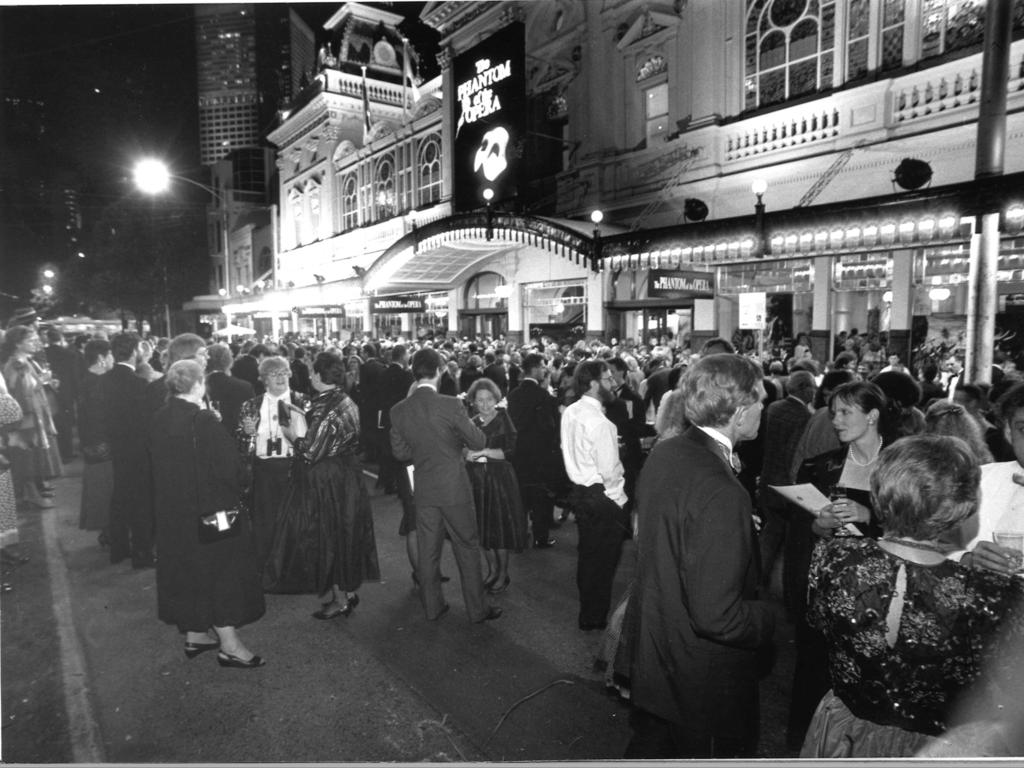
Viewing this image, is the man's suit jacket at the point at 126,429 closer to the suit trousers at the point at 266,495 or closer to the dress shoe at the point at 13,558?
the dress shoe at the point at 13,558

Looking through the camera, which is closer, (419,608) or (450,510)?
(450,510)

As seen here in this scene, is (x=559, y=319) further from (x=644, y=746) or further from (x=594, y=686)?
(x=644, y=746)

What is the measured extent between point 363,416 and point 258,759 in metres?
6.92

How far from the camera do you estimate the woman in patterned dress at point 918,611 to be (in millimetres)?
1833

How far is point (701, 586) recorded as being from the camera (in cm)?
223

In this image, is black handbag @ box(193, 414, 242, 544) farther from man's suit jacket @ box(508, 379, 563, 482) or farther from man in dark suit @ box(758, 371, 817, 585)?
man in dark suit @ box(758, 371, 817, 585)

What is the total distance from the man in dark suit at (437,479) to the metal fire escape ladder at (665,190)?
37.6 ft

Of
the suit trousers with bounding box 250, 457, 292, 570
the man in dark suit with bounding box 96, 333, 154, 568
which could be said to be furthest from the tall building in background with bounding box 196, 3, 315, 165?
the suit trousers with bounding box 250, 457, 292, 570

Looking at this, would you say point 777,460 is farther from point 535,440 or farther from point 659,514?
point 659,514

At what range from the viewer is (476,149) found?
20859 mm

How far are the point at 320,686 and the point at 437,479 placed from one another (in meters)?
1.57

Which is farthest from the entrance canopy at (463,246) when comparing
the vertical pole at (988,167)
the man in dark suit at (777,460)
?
the man in dark suit at (777,460)

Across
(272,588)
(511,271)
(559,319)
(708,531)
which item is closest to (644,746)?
(708,531)

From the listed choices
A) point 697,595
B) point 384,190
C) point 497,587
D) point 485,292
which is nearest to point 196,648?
point 497,587
